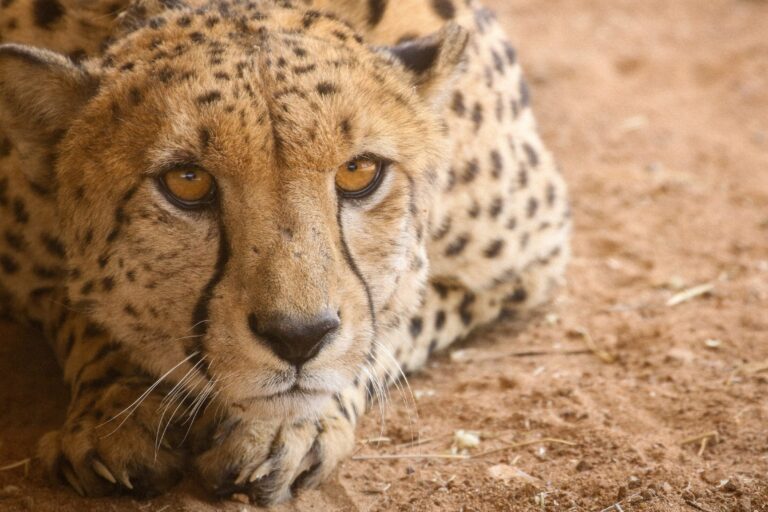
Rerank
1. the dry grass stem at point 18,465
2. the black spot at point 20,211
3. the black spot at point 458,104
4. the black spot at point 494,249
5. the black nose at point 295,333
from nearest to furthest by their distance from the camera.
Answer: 1. the black nose at point 295,333
2. the dry grass stem at point 18,465
3. the black spot at point 20,211
4. the black spot at point 458,104
5. the black spot at point 494,249

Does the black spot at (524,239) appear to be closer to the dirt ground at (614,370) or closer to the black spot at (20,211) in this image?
the dirt ground at (614,370)

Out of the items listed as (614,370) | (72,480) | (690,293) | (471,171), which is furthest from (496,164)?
(72,480)

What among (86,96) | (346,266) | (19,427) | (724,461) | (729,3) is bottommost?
(724,461)

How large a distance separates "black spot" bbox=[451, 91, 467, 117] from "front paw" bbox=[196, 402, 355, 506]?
38.1 inches

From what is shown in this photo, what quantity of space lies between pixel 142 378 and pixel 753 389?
4.90ft

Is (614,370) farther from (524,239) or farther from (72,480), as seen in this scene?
(72,480)

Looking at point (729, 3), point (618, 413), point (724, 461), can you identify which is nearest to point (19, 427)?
point (618, 413)

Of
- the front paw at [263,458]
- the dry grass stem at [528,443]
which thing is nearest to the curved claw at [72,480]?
the front paw at [263,458]

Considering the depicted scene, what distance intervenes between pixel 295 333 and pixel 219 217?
304mm

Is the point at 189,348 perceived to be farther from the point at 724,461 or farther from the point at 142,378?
the point at 724,461

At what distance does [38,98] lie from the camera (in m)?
2.23

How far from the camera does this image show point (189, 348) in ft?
7.16

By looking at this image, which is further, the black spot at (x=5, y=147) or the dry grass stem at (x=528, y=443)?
the black spot at (x=5, y=147)

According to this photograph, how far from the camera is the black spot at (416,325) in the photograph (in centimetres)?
290
